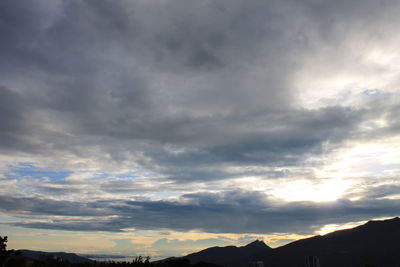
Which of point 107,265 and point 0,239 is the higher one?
point 0,239

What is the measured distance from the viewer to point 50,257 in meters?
26.4

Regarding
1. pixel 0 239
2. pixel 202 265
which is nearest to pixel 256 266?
pixel 202 265

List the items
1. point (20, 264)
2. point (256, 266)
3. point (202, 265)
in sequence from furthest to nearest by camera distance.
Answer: point (256, 266), point (202, 265), point (20, 264)

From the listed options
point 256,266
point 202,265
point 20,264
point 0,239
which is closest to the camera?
point 20,264

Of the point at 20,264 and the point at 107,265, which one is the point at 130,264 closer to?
the point at 107,265

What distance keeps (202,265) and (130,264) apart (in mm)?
49569

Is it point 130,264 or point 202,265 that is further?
point 202,265

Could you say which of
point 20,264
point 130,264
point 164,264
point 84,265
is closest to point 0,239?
point 20,264

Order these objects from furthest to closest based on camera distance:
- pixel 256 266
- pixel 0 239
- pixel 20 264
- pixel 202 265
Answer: pixel 256 266, pixel 202 265, pixel 0 239, pixel 20 264

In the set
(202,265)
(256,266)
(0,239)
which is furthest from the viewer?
(256,266)

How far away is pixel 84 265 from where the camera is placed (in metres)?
25.9

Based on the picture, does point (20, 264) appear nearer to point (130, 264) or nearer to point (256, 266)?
point (130, 264)

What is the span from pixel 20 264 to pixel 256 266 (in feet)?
389

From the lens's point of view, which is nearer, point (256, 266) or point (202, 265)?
point (202, 265)
